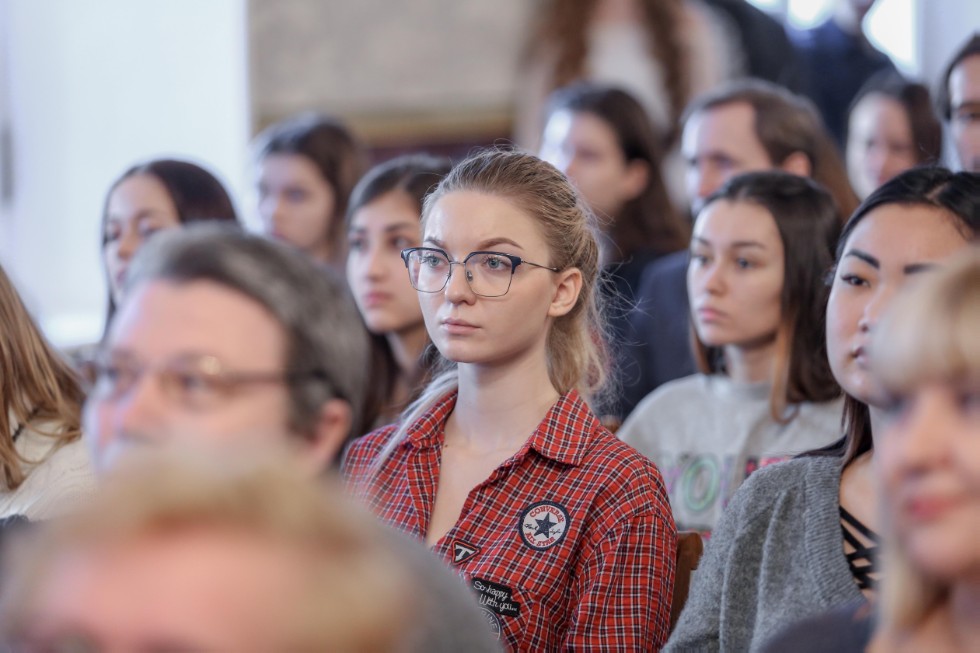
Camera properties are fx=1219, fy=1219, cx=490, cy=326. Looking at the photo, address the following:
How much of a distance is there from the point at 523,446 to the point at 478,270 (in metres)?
0.29

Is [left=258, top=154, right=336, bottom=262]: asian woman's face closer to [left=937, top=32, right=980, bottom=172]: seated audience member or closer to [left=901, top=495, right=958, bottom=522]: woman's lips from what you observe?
[left=937, top=32, right=980, bottom=172]: seated audience member

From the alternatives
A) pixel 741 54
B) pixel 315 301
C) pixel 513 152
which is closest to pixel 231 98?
pixel 741 54

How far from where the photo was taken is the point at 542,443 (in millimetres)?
1909

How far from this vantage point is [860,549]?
61.7 inches

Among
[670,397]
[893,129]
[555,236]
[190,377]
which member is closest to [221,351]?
[190,377]

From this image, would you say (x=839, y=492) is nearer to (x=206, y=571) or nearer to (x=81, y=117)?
(x=206, y=571)

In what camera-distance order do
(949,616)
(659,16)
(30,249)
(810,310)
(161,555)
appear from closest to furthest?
(161,555) < (949,616) < (810,310) < (30,249) < (659,16)

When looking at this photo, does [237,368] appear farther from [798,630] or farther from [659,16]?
[659,16]

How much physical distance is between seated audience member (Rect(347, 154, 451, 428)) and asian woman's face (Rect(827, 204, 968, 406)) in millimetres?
1219

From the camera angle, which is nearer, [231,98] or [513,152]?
[513,152]

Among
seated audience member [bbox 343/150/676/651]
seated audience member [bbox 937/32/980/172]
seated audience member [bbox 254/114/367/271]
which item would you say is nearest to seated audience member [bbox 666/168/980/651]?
seated audience member [bbox 343/150/676/651]

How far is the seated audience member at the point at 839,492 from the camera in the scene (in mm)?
1565

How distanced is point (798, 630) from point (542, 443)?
0.74 metres

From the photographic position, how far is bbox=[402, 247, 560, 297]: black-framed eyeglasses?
6.43 ft
